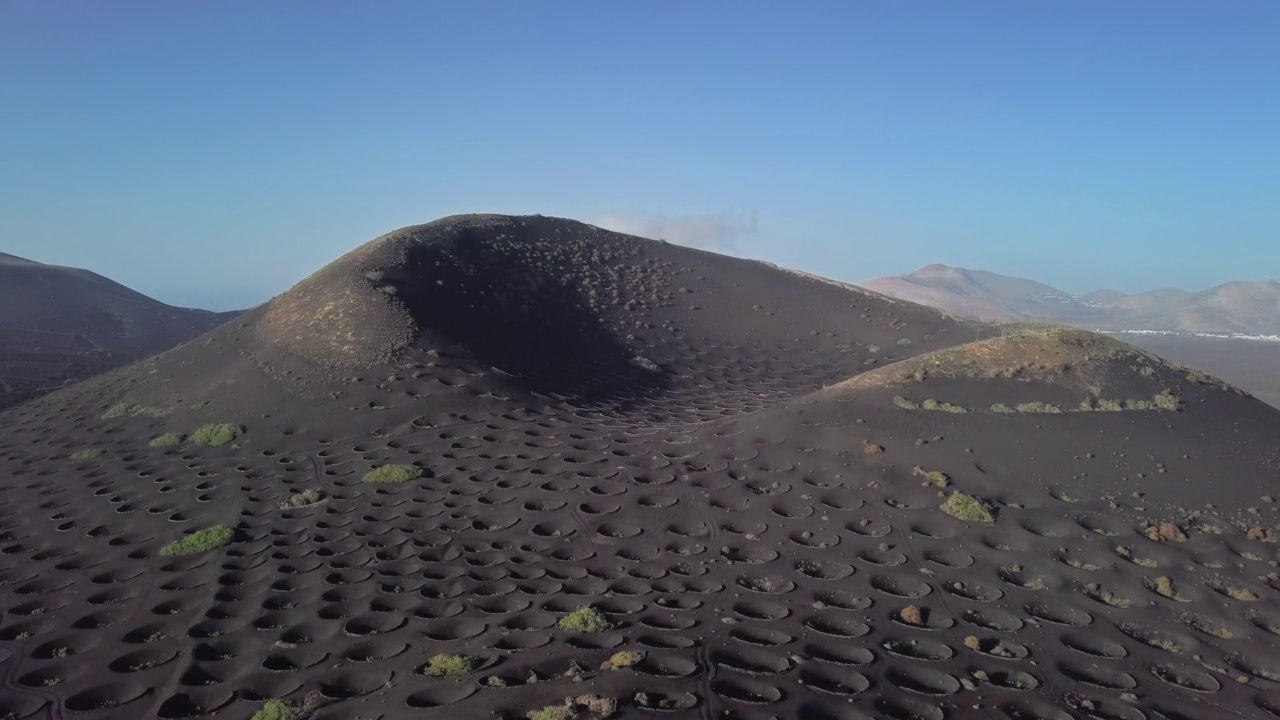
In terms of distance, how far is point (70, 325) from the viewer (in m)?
51.7

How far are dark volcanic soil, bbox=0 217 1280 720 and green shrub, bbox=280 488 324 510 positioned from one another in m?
0.25

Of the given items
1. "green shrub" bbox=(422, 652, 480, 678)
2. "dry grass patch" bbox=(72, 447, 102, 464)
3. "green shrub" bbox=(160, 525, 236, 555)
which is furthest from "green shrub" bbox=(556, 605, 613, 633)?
"dry grass patch" bbox=(72, 447, 102, 464)

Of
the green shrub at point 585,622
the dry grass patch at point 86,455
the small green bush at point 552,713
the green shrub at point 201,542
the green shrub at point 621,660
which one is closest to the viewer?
the small green bush at point 552,713

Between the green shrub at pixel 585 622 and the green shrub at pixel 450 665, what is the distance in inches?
49.9

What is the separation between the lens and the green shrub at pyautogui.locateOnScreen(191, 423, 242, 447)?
60.8 ft

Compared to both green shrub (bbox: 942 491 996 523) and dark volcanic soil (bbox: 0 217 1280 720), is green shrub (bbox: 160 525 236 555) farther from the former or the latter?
green shrub (bbox: 942 491 996 523)

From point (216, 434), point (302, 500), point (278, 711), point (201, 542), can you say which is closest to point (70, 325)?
point (216, 434)

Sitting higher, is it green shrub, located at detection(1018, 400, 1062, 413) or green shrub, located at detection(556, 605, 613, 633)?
green shrub, located at detection(1018, 400, 1062, 413)

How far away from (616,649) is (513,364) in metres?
16.8

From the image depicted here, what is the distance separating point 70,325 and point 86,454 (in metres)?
42.6

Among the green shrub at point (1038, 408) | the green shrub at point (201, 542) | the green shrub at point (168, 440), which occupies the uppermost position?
the green shrub at point (1038, 408)

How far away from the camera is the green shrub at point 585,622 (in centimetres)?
955

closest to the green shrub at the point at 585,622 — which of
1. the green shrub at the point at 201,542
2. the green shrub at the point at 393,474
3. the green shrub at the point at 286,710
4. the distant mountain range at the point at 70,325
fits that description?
the green shrub at the point at 286,710

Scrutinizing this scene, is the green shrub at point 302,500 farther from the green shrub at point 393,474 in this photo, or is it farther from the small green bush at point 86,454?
the small green bush at point 86,454
